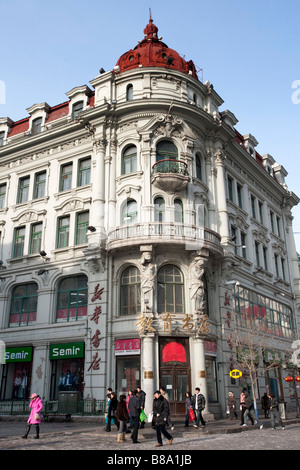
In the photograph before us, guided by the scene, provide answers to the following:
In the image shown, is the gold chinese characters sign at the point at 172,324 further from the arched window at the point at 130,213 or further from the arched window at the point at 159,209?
the arched window at the point at 130,213

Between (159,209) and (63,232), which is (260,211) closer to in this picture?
(159,209)

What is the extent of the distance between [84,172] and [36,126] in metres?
7.27

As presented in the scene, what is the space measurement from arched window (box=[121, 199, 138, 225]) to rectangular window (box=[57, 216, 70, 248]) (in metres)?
4.56

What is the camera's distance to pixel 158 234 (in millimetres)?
24312

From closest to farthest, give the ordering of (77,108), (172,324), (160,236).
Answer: (172,324) < (160,236) < (77,108)

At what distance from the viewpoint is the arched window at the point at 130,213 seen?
87.2 feet

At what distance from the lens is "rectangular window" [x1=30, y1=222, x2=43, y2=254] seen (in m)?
30.0

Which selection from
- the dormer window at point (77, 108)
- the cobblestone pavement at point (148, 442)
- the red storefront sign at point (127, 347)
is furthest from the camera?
the dormer window at point (77, 108)

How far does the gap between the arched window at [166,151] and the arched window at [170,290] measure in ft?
23.4

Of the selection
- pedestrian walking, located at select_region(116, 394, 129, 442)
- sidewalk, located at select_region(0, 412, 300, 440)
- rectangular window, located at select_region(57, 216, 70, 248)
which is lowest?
sidewalk, located at select_region(0, 412, 300, 440)

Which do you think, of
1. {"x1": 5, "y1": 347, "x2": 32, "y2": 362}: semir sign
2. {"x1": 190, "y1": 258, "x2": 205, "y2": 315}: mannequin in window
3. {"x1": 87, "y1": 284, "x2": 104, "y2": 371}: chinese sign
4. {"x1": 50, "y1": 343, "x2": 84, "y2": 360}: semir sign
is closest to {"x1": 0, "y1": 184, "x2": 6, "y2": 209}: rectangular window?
{"x1": 5, "y1": 347, "x2": 32, "y2": 362}: semir sign

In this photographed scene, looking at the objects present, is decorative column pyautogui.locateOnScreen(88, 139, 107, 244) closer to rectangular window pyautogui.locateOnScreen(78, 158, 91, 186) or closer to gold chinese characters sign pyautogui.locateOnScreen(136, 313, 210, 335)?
rectangular window pyautogui.locateOnScreen(78, 158, 91, 186)

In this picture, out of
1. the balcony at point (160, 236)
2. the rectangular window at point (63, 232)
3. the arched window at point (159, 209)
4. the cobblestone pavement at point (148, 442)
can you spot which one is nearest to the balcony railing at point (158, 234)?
the balcony at point (160, 236)

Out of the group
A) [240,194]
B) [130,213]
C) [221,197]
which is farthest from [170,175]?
[240,194]
